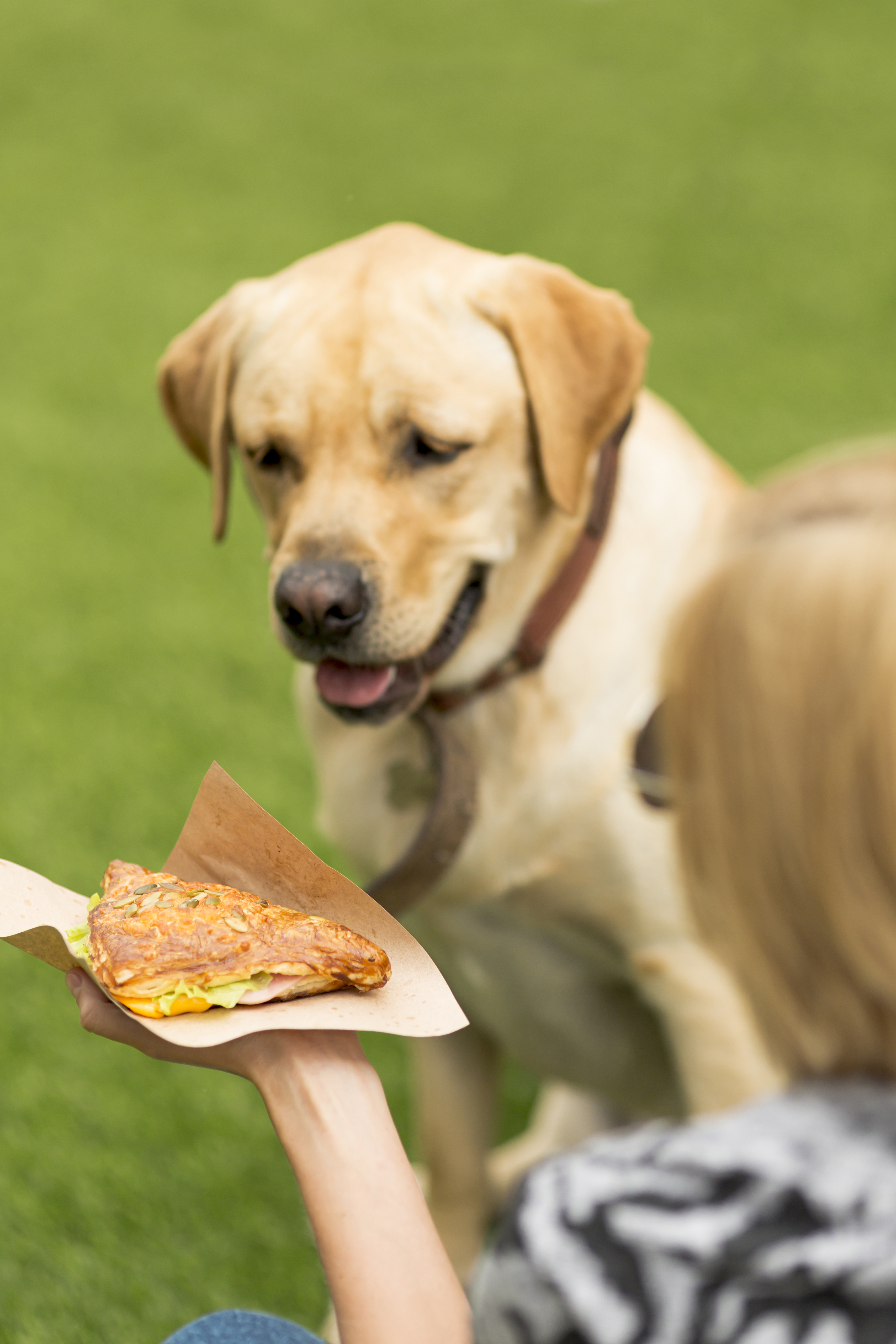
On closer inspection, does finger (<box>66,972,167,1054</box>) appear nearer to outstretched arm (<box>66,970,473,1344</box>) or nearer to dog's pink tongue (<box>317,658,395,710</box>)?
outstretched arm (<box>66,970,473,1344</box>)

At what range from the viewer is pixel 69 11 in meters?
9.20

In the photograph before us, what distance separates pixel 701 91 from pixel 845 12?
1.72 m

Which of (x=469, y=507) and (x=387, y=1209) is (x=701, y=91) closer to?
(x=469, y=507)

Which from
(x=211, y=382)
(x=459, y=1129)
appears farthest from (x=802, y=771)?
(x=459, y=1129)

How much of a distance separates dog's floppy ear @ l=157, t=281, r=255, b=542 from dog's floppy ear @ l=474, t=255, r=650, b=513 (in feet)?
1.27

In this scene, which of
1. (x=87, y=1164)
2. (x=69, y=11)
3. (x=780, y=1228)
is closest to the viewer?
(x=780, y=1228)

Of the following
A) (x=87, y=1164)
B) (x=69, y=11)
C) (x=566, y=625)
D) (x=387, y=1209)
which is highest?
(x=69, y=11)

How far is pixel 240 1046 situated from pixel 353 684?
728mm

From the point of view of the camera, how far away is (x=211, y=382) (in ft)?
6.37

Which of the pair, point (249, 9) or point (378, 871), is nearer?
point (378, 871)

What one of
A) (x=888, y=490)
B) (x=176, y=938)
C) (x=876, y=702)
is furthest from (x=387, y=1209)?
(x=888, y=490)

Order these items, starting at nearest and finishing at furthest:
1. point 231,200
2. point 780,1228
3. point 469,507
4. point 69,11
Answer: point 780,1228
point 469,507
point 231,200
point 69,11

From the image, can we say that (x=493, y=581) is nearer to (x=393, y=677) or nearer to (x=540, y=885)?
(x=393, y=677)

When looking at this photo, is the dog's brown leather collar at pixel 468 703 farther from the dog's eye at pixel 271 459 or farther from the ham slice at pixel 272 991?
the ham slice at pixel 272 991
